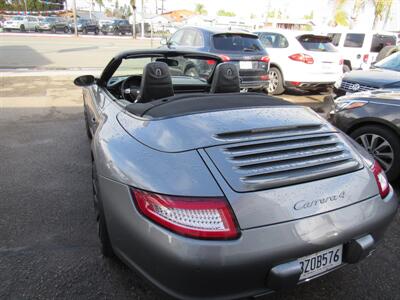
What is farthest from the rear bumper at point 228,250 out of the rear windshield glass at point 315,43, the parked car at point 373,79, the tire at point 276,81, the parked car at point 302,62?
the rear windshield glass at point 315,43

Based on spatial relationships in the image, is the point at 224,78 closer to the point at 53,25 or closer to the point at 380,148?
the point at 380,148

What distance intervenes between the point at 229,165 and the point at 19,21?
39.6 meters

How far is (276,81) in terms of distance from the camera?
29.3 feet

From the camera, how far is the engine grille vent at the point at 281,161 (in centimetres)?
181

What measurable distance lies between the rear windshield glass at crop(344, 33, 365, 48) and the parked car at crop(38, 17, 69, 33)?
32.5 metres

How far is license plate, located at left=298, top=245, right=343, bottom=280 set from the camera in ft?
5.90

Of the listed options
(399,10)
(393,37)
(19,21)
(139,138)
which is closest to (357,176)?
(139,138)

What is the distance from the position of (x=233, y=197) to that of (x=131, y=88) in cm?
252

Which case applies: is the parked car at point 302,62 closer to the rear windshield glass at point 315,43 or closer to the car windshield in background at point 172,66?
the rear windshield glass at point 315,43

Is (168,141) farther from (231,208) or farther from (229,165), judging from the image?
Answer: (231,208)

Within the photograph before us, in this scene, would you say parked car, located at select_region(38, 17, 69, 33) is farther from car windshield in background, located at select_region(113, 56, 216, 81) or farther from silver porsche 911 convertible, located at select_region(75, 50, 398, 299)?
silver porsche 911 convertible, located at select_region(75, 50, 398, 299)

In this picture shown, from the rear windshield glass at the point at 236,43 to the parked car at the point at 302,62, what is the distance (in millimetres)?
1087

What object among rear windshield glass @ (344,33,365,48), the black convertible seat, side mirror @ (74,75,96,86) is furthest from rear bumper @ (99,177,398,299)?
rear windshield glass @ (344,33,365,48)

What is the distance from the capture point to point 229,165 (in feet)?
6.00
